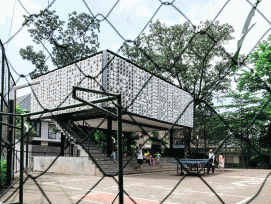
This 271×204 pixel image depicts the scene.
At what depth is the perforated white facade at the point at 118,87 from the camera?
10.8 m

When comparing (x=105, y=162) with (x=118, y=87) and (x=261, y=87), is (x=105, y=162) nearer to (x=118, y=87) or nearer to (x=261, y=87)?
(x=118, y=87)

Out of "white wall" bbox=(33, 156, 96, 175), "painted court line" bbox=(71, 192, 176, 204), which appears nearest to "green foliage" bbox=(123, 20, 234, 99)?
"painted court line" bbox=(71, 192, 176, 204)

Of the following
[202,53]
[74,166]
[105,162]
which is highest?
[202,53]

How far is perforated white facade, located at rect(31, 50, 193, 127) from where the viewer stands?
1083 centimetres

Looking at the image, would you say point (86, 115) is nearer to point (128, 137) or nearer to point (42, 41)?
point (128, 137)

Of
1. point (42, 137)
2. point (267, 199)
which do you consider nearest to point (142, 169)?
point (267, 199)

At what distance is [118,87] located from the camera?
1230cm

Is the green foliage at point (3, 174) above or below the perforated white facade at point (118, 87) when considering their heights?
below

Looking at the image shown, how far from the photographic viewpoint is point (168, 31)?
21359mm

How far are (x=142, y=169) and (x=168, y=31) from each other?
11690 millimetres

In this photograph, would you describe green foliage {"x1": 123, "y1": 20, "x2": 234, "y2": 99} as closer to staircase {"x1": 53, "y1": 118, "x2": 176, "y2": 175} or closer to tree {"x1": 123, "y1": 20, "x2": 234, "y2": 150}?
tree {"x1": 123, "y1": 20, "x2": 234, "y2": 150}

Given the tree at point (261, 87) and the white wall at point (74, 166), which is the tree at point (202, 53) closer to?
the tree at point (261, 87)

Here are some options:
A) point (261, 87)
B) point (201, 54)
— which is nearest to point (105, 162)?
point (201, 54)

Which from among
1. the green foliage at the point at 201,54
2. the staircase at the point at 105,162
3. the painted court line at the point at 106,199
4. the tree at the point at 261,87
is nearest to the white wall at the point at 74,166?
the staircase at the point at 105,162
